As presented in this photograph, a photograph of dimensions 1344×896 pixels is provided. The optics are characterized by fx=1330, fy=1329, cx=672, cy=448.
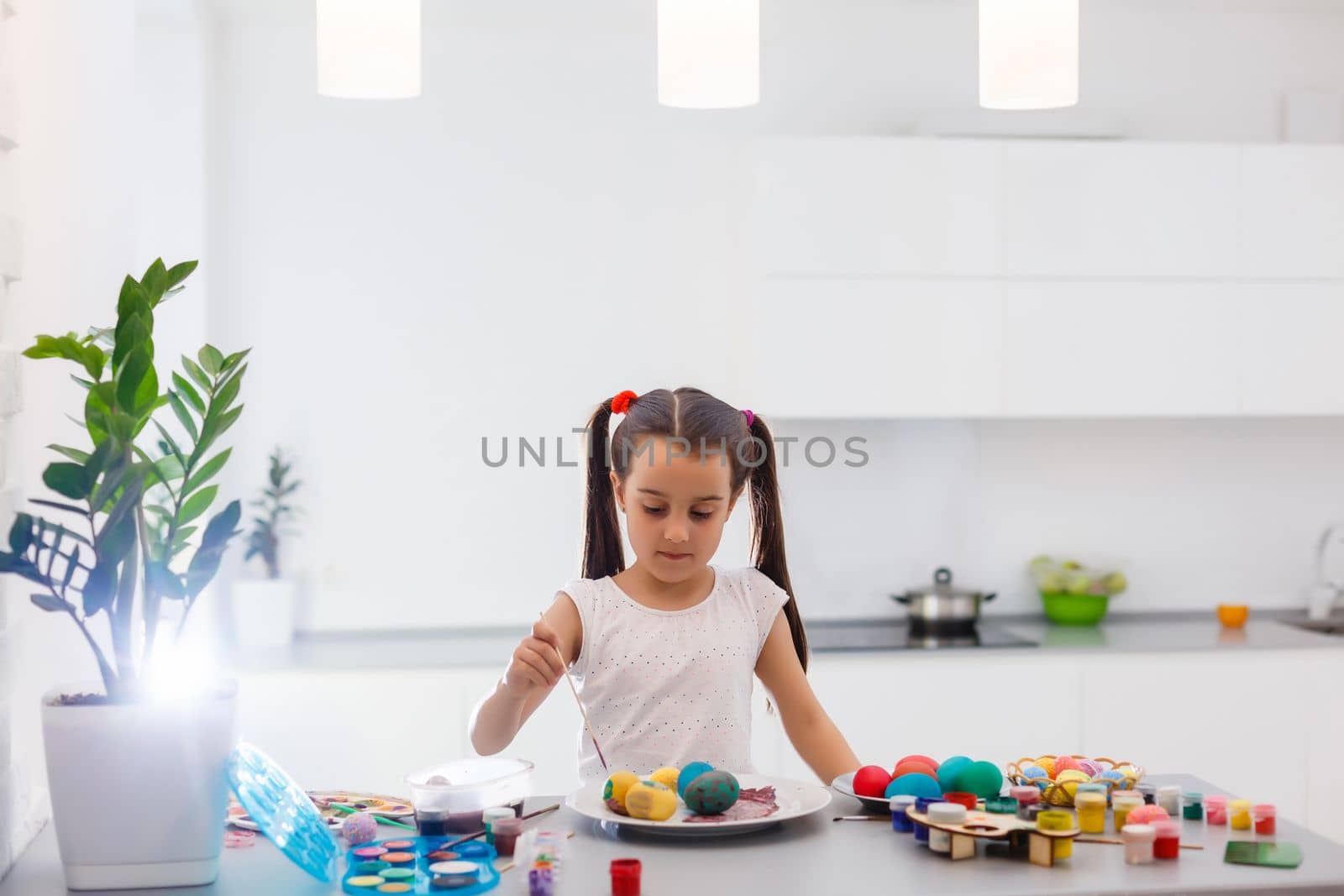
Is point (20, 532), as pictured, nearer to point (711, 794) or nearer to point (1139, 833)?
point (711, 794)

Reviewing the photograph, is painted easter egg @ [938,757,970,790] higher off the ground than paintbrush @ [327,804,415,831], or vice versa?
painted easter egg @ [938,757,970,790]

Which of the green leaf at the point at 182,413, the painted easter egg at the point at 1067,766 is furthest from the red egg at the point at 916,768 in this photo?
the green leaf at the point at 182,413

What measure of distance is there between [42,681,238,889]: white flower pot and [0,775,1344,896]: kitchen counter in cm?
3

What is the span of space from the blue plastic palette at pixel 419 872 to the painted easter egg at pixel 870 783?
43 centimetres

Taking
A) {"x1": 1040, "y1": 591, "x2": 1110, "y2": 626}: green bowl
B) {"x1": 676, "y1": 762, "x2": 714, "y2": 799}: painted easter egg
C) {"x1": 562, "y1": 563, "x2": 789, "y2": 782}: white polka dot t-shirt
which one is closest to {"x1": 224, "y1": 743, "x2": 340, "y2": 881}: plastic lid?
{"x1": 676, "y1": 762, "x2": 714, "y2": 799}: painted easter egg

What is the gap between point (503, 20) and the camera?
359 cm

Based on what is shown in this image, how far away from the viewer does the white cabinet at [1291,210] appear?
11.4 feet

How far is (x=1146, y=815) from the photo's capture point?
139 centimetres

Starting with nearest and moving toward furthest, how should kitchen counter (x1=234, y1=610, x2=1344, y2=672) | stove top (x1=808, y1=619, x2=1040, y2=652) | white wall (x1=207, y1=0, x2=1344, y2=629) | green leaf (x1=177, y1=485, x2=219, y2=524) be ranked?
green leaf (x1=177, y1=485, x2=219, y2=524) → kitchen counter (x1=234, y1=610, x2=1344, y2=672) → stove top (x1=808, y1=619, x2=1040, y2=652) → white wall (x1=207, y1=0, x2=1344, y2=629)

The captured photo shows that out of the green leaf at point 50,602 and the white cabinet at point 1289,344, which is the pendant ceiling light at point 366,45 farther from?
the white cabinet at point 1289,344

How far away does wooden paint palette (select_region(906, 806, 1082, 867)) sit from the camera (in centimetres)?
129

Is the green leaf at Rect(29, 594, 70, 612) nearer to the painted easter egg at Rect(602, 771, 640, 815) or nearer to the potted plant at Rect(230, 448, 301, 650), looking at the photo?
the painted easter egg at Rect(602, 771, 640, 815)

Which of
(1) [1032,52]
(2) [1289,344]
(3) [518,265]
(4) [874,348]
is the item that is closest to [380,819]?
(1) [1032,52]

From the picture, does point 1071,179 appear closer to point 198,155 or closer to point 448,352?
point 448,352
